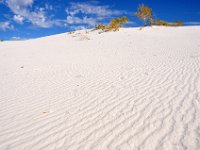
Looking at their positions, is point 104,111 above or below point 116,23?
below

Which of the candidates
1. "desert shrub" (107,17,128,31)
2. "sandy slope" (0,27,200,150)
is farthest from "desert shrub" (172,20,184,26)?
"sandy slope" (0,27,200,150)

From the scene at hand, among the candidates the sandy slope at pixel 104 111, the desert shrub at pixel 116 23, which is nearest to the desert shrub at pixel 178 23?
the desert shrub at pixel 116 23

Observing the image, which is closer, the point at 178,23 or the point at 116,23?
the point at 116,23

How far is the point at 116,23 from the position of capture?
3006 centimetres

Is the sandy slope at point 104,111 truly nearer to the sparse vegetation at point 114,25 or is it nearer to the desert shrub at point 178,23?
the sparse vegetation at point 114,25

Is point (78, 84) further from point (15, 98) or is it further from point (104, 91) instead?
point (15, 98)

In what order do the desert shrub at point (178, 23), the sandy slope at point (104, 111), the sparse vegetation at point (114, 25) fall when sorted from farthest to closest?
1. the desert shrub at point (178, 23)
2. the sparse vegetation at point (114, 25)
3. the sandy slope at point (104, 111)

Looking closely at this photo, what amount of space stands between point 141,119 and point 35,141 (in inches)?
82.7

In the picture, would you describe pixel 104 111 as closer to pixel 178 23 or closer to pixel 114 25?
pixel 114 25

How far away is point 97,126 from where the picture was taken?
3953 millimetres

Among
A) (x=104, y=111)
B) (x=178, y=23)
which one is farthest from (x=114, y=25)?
(x=104, y=111)

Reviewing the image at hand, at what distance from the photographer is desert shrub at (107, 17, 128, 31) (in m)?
28.4

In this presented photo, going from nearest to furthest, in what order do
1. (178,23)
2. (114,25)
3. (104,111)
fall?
(104,111) → (114,25) → (178,23)

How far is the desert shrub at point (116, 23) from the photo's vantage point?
93.3 feet
